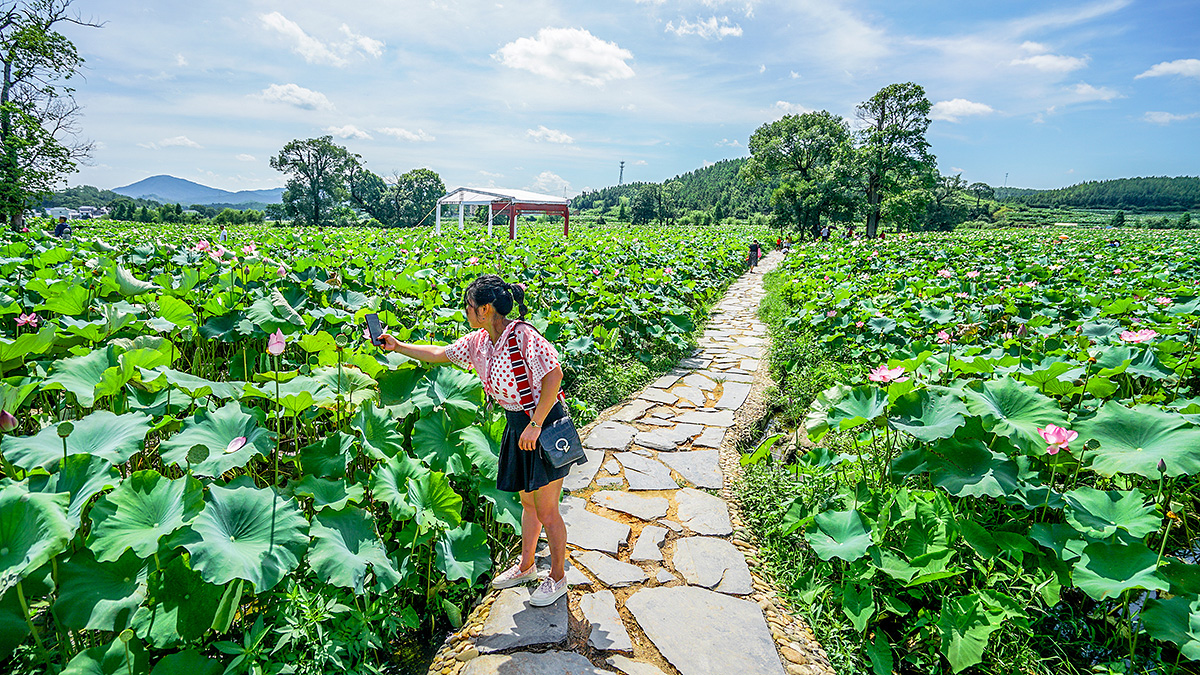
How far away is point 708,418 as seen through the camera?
435 cm

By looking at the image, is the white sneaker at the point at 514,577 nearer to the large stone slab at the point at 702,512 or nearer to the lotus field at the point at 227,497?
the lotus field at the point at 227,497

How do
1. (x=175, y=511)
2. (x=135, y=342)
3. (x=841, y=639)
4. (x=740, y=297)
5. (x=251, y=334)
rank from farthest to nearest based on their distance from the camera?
1. (x=740, y=297)
2. (x=251, y=334)
3. (x=135, y=342)
4. (x=841, y=639)
5. (x=175, y=511)

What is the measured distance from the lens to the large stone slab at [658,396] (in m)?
4.75

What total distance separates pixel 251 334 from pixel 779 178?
2977 centimetres

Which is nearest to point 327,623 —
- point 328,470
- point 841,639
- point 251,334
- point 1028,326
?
point 328,470

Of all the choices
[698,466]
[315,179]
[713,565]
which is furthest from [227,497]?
[315,179]

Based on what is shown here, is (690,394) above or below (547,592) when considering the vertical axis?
above

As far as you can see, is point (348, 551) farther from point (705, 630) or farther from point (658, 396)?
point (658, 396)

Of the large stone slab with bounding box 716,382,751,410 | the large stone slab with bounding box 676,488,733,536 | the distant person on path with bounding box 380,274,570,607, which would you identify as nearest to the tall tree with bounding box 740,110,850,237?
the large stone slab with bounding box 716,382,751,410

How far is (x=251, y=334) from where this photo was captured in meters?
3.50

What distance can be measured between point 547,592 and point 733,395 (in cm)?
303

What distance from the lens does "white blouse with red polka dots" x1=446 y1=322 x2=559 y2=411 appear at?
6.68 feet

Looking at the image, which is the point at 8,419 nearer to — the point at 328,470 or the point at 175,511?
the point at 175,511

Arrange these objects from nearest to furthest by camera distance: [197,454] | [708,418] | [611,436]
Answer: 1. [197,454]
2. [611,436]
3. [708,418]
